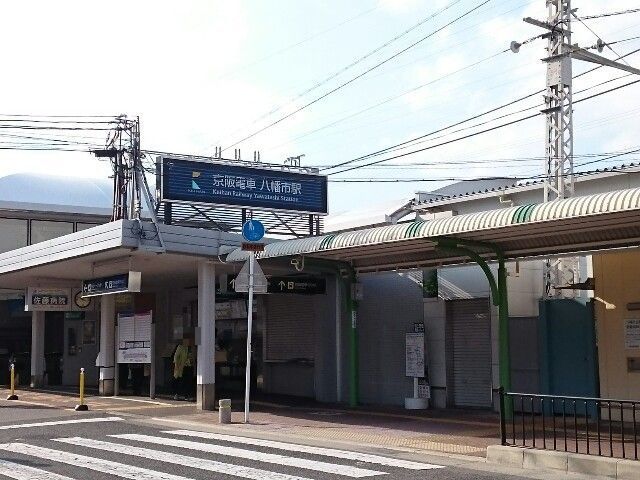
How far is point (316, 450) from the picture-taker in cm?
1352

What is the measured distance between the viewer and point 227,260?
67.3ft

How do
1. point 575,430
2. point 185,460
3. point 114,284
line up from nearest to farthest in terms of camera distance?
point 575,430, point 185,460, point 114,284

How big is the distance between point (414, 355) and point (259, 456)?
27.1 feet

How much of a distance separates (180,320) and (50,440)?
14130 mm

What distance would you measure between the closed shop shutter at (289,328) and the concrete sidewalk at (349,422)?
265 cm

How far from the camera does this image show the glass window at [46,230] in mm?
33906

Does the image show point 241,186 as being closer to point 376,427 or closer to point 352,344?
point 352,344

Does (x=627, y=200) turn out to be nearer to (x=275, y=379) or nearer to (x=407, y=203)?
(x=407, y=203)

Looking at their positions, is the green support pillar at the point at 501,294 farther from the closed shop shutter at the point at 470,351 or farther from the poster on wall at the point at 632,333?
the closed shop shutter at the point at 470,351

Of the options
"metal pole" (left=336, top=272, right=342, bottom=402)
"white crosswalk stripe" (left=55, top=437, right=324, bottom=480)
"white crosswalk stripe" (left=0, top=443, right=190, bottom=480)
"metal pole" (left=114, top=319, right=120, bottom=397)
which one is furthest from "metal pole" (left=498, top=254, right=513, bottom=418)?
"metal pole" (left=114, top=319, right=120, bottom=397)

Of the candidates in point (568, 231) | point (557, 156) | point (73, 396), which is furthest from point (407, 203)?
point (73, 396)

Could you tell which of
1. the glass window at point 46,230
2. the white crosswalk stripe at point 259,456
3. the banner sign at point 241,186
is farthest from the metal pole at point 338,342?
the glass window at point 46,230

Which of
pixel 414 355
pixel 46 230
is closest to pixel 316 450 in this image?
pixel 414 355

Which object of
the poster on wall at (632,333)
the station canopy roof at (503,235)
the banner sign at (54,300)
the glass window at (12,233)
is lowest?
the poster on wall at (632,333)
